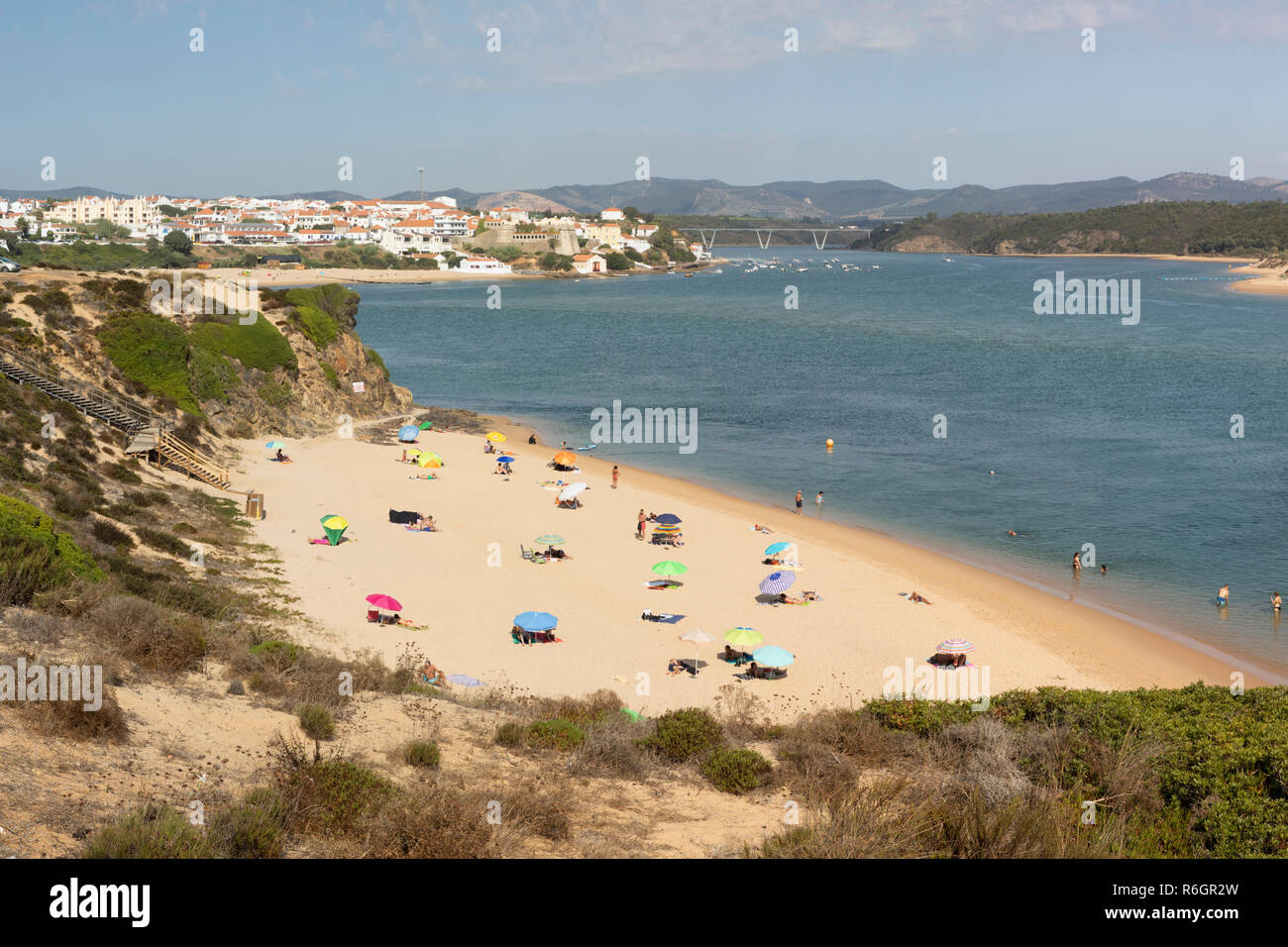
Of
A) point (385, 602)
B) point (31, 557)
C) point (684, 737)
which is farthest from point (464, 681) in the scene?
point (31, 557)

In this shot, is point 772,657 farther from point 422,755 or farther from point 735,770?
point 422,755

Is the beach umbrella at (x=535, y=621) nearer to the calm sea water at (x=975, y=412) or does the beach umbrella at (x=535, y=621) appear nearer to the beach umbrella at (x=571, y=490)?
the beach umbrella at (x=571, y=490)

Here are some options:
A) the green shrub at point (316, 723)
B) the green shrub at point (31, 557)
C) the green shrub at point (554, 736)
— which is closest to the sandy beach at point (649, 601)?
the green shrub at point (31, 557)

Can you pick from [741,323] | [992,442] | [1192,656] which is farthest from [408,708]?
[741,323]

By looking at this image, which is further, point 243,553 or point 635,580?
point 635,580

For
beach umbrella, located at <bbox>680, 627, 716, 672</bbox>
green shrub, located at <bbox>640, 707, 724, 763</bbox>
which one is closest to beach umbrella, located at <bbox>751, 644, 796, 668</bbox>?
beach umbrella, located at <bbox>680, 627, 716, 672</bbox>
